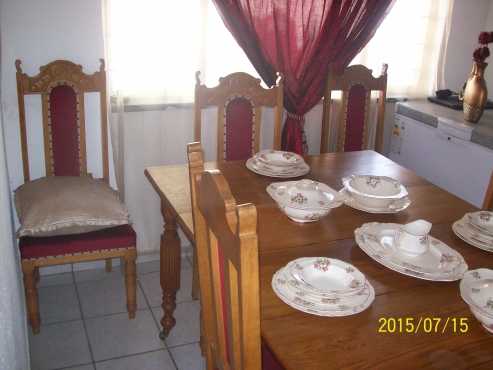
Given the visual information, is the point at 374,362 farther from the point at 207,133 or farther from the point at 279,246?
the point at 207,133

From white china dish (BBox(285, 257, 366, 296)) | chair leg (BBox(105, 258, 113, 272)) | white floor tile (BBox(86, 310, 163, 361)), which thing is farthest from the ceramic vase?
chair leg (BBox(105, 258, 113, 272))

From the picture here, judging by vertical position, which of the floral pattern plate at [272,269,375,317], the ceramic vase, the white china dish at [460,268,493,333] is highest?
the ceramic vase

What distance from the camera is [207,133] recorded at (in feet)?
10.0

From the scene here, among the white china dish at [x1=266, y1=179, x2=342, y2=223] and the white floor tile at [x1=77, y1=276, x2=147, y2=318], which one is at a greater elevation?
the white china dish at [x1=266, y1=179, x2=342, y2=223]

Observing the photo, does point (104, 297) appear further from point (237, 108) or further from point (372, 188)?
point (372, 188)

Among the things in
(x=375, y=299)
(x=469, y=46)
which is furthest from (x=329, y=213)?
(x=469, y=46)

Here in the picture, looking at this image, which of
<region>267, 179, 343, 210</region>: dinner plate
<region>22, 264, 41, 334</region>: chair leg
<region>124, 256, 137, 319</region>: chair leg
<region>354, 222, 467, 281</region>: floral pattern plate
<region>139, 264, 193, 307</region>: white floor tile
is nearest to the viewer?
<region>354, 222, 467, 281</region>: floral pattern plate

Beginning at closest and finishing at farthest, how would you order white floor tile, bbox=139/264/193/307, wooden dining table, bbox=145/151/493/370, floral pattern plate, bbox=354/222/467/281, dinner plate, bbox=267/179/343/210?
wooden dining table, bbox=145/151/493/370
floral pattern plate, bbox=354/222/467/281
dinner plate, bbox=267/179/343/210
white floor tile, bbox=139/264/193/307

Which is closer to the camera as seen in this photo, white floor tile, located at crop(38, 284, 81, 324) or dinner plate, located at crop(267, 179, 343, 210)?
dinner plate, located at crop(267, 179, 343, 210)

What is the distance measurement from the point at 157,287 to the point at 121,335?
0.44 meters

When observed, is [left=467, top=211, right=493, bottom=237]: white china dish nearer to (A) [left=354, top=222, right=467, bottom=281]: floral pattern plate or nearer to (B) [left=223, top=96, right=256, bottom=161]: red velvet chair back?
(A) [left=354, top=222, right=467, bottom=281]: floral pattern plate

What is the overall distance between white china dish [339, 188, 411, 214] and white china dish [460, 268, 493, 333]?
17.9 inches

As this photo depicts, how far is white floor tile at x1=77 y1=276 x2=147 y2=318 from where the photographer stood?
270cm

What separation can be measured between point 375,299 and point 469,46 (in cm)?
267
